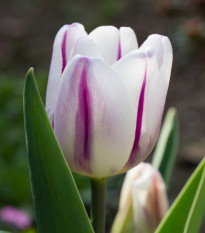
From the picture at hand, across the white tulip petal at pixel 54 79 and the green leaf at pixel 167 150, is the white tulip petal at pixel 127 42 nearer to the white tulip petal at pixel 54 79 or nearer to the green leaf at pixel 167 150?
the white tulip petal at pixel 54 79

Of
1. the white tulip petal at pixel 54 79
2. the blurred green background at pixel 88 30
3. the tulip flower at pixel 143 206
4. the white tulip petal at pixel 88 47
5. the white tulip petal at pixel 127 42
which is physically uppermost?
the white tulip petal at pixel 88 47

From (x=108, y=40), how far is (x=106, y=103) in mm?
103

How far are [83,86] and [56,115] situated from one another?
0.04 metres

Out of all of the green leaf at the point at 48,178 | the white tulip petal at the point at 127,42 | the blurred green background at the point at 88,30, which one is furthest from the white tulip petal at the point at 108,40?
the blurred green background at the point at 88,30

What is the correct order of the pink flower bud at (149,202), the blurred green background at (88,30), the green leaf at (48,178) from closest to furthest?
the green leaf at (48,178)
the pink flower bud at (149,202)
the blurred green background at (88,30)

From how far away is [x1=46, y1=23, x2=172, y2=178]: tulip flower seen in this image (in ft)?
1.90

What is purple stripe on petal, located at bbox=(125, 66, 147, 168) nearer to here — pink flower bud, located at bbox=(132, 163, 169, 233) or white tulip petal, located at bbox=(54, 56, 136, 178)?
white tulip petal, located at bbox=(54, 56, 136, 178)

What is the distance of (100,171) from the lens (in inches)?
23.8

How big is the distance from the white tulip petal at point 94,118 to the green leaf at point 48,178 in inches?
0.9

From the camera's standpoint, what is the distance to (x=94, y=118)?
59 centimetres

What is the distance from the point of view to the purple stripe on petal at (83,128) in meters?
0.58

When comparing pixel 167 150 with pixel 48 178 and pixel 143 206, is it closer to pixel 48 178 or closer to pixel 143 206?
pixel 143 206

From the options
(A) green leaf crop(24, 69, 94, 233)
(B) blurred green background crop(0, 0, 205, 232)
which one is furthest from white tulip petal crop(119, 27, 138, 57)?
(B) blurred green background crop(0, 0, 205, 232)

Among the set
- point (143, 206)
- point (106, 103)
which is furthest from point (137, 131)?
point (143, 206)
